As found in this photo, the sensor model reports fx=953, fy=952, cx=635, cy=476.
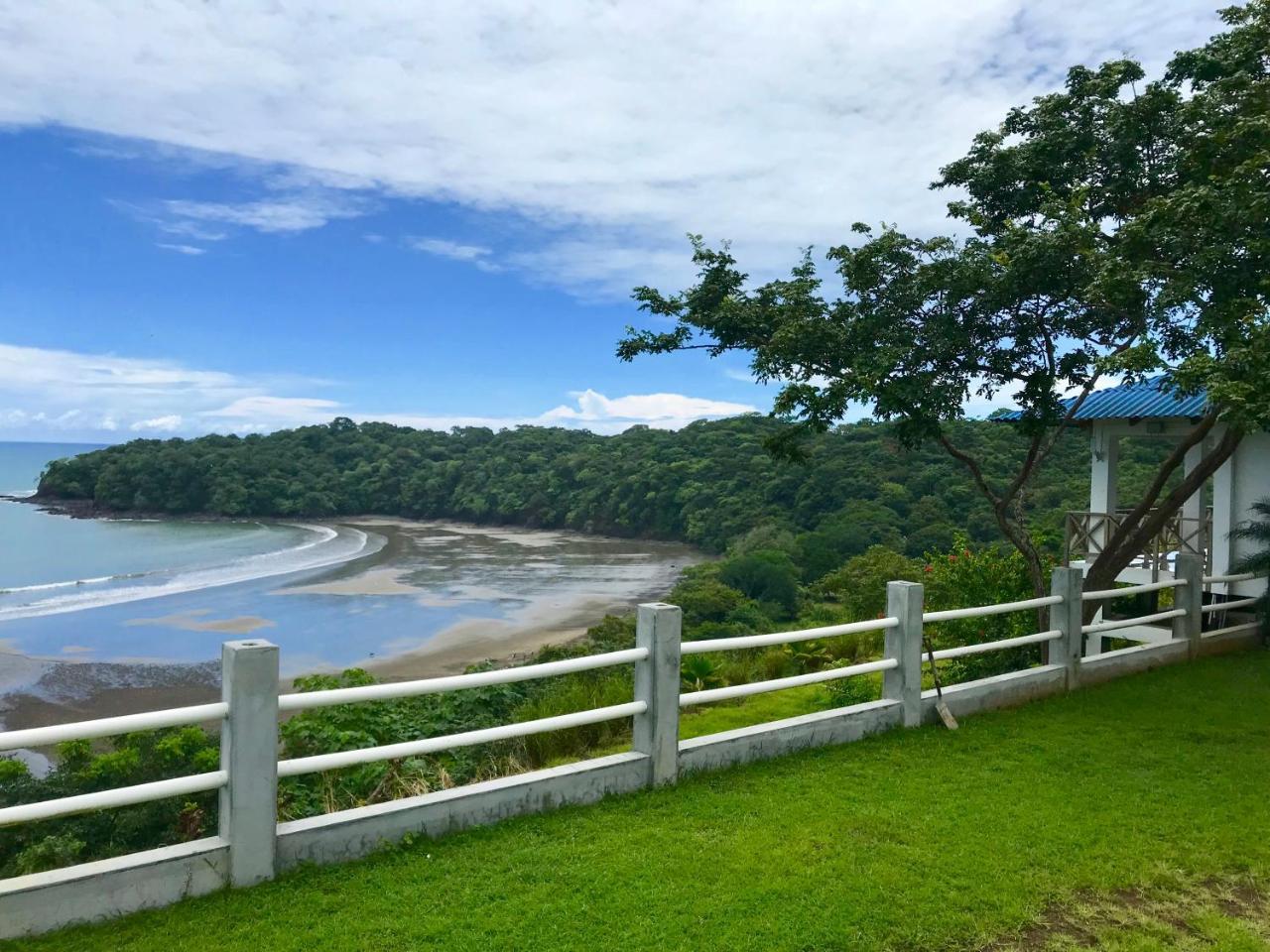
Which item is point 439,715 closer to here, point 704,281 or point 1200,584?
point 704,281

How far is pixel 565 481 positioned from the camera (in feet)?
252

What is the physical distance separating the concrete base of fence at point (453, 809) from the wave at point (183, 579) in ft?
102

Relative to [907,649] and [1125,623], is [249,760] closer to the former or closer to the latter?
[907,649]

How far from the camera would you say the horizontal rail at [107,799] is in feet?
11.2

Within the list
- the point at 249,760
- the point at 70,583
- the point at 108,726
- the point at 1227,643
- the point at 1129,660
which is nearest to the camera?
the point at 108,726

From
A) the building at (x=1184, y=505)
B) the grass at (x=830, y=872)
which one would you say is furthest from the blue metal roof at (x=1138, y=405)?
the grass at (x=830, y=872)

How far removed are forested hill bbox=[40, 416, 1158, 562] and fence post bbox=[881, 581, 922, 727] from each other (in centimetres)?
3526

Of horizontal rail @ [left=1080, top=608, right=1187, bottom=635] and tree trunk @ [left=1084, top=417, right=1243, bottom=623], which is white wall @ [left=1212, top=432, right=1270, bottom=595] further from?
horizontal rail @ [left=1080, top=608, right=1187, bottom=635]

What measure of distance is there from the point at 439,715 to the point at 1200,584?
7587mm

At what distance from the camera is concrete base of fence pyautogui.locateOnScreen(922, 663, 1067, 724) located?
6.73 m

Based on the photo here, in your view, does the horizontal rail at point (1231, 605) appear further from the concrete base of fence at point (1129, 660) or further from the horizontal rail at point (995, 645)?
the horizontal rail at point (995, 645)

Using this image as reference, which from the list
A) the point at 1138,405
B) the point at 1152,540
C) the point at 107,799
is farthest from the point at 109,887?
the point at 1138,405

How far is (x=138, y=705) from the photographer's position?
65.1 feet

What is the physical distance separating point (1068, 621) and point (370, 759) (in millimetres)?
5842
